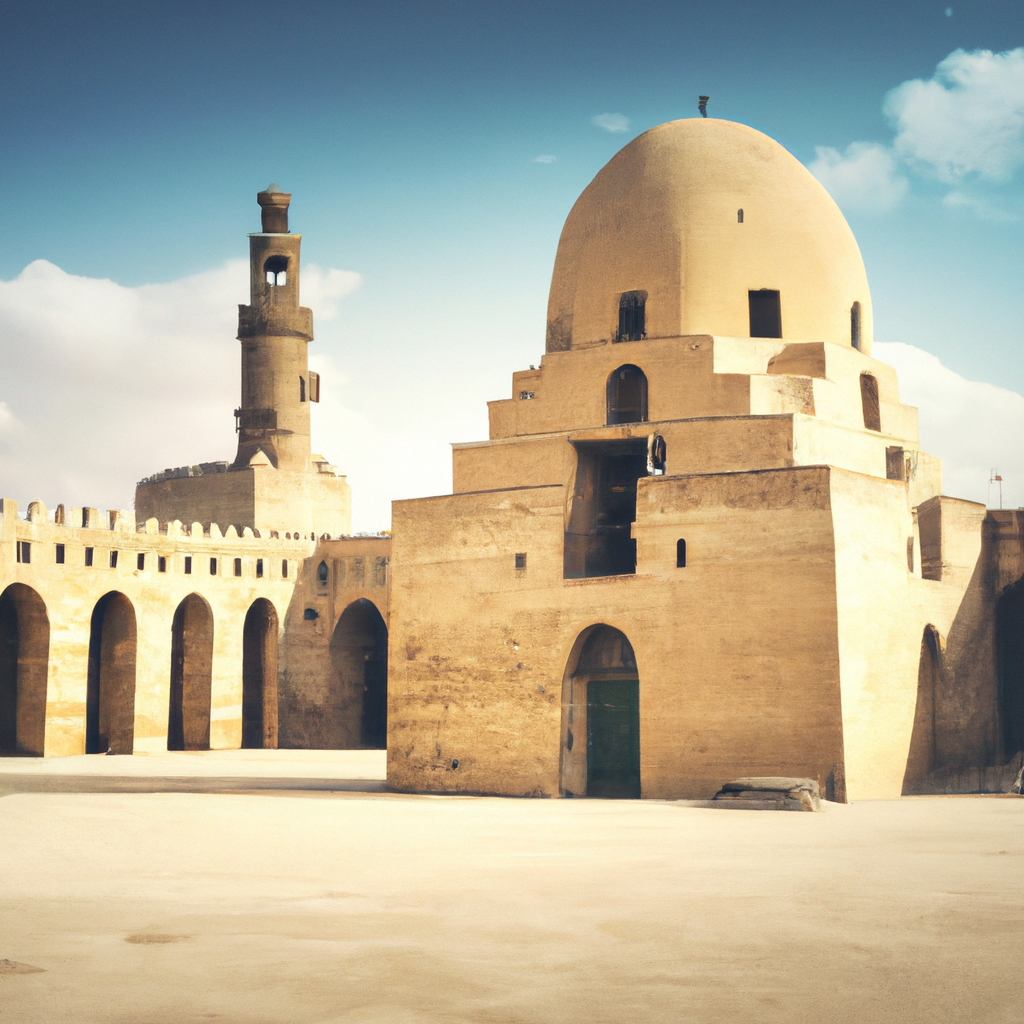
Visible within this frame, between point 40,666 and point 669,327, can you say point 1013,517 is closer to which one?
point 669,327

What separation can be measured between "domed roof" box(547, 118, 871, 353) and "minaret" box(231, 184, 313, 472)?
67.4 ft

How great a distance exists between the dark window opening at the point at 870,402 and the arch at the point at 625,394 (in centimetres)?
361

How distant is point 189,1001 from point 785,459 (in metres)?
13.7

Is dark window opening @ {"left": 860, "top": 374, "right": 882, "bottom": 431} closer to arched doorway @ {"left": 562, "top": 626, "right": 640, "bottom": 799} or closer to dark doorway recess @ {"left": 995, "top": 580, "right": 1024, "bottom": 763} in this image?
dark doorway recess @ {"left": 995, "top": 580, "right": 1024, "bottom": 763}

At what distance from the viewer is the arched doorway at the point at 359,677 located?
33.1 meters

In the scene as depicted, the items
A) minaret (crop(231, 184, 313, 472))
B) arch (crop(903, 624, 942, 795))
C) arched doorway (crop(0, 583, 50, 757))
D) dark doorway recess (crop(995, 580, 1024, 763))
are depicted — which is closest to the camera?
arch (crop(903, 624, 942, 795))

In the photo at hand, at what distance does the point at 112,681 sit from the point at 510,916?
951 inches

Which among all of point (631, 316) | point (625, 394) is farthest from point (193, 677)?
point (631, 316)

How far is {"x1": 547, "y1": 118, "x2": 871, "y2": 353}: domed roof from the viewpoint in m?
19.6

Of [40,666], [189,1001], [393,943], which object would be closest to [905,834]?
[393,943]

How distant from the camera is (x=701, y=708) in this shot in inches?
671

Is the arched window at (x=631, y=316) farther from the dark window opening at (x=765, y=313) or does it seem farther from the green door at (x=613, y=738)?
the green door at (x=613, y=738)

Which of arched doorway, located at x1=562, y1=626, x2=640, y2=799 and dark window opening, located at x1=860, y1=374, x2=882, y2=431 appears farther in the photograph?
dark window opening, located at x1=860, y1=374, x2=882, y2=431

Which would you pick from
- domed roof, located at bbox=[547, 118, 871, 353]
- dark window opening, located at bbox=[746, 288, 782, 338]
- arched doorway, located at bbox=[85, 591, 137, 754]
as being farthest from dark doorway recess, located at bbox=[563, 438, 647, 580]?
arched doorway, located at bbox=[85, 591, 137, 754]
